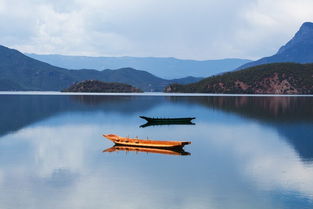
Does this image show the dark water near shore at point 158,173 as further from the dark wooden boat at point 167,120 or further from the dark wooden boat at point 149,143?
the dark wooden boat at point 167,120

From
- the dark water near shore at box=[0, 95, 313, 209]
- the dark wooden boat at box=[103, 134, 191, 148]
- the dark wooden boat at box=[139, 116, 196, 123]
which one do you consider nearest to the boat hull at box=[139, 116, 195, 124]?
the dark wooden boat at box=[139, 116, 196, 123]

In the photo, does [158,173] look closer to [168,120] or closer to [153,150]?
[153,150]

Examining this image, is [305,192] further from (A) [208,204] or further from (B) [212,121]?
(B) [212,121]

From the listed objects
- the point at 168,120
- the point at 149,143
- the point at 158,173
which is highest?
the point at 149,143

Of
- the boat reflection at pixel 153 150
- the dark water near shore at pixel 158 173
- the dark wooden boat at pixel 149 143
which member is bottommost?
the dark water near shore at pixel 158 173

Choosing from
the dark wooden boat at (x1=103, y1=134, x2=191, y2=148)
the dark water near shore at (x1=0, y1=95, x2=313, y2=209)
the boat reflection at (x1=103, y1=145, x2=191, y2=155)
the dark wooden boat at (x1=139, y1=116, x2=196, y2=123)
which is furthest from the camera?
the dark wooden boat at (x1=139, y1=116, x2=196, y2=123)

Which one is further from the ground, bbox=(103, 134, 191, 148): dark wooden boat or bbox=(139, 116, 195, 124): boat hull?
bbox=(103, 134, 191, 148): dark wooden boat

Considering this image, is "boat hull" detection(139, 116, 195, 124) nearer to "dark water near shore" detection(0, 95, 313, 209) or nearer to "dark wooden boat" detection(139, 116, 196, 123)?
A: "dark wooden boat" detection(139, 116, 196, 123)

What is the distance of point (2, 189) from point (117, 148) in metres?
27.1

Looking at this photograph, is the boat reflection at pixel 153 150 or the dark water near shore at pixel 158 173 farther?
the boat reflection at pixel 153 150

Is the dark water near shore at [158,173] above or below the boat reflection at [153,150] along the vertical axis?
below

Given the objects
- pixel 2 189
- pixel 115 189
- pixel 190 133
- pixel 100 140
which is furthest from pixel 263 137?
pixel 2 189

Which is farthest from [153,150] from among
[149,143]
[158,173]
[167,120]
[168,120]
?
[168,120]

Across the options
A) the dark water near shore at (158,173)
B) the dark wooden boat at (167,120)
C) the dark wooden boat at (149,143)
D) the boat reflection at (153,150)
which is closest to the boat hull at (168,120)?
the dark wooden boat at (167,120)
